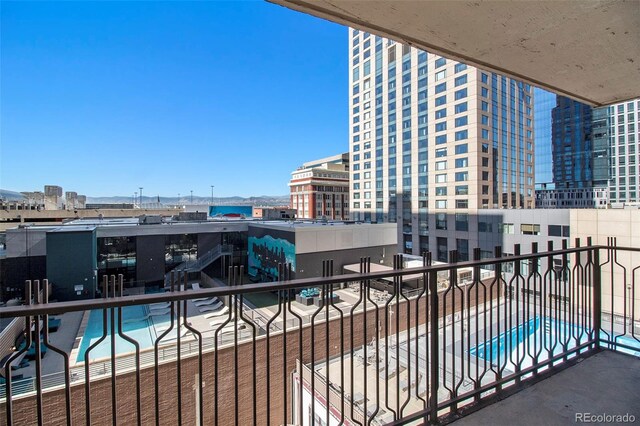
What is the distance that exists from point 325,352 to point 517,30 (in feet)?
13.0

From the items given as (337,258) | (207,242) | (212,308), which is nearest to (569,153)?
(337,258)

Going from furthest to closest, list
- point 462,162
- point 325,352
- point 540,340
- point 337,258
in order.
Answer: point 462,162, point 337,258, point 325,352, point 540,340

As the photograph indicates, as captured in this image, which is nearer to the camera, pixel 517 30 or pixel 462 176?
pixel 517 30

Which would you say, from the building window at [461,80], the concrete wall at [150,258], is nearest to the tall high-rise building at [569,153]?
the building window at [461,80]

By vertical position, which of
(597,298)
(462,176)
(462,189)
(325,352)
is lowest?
(325,352)

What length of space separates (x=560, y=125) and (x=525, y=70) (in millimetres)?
72674

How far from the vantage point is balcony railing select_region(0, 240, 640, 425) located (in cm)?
150

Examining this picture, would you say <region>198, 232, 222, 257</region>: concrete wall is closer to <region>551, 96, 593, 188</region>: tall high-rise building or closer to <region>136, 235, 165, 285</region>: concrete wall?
<region>136, 235, 165, 285</region>: concrete wall

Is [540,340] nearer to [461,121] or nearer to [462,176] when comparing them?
[462,176]

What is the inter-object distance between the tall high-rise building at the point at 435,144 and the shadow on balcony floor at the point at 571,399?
76.7ft

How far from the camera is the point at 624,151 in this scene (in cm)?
5319

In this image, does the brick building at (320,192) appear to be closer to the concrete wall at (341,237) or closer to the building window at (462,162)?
the building window at (462,162)

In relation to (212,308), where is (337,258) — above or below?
above

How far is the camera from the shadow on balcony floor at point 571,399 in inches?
84.2
